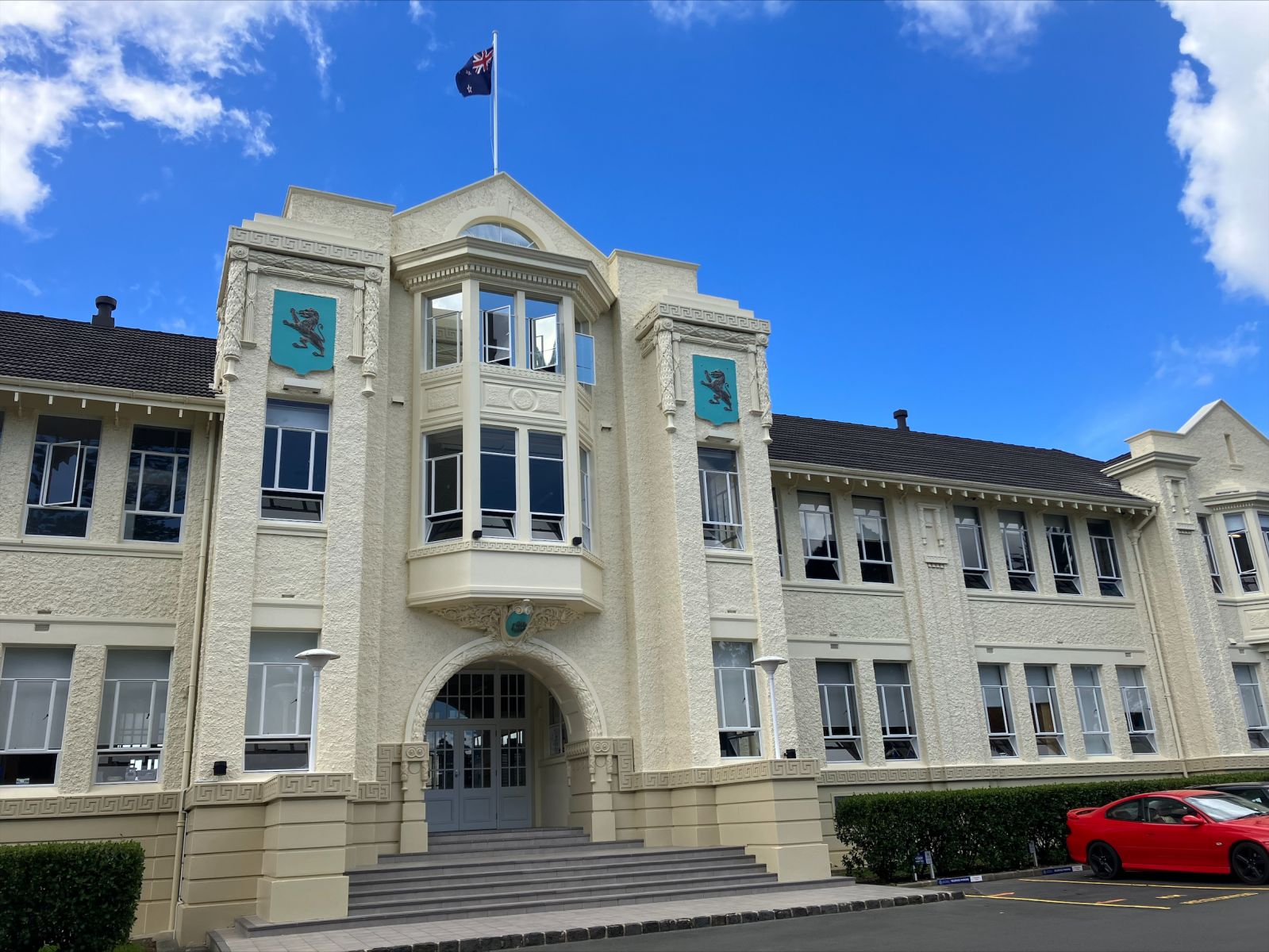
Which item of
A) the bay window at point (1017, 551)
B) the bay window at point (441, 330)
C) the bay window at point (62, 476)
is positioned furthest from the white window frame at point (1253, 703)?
the bay window at point (62, 476)

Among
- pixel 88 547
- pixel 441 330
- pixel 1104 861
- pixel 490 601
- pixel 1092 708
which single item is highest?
pixel 441 330

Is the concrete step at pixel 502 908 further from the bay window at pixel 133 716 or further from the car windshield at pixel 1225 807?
the car windshield at pixel 1225 807

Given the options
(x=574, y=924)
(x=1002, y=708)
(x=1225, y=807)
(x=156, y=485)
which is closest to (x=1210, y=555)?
(x=1002, y=708)

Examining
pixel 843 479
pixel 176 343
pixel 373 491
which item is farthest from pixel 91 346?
pixel 843 479

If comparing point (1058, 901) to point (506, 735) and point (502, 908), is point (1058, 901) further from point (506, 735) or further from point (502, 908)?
point (506, 735)

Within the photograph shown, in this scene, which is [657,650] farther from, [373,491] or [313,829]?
[313,829]

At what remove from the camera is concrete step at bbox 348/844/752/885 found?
48.3 ft

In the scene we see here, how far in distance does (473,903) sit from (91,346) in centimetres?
1242

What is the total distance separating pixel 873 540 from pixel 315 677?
1313 centimetres

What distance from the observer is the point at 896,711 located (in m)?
21.9

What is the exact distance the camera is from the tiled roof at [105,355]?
56.4 ft

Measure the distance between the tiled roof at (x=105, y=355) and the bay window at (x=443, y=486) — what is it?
3.96 metres

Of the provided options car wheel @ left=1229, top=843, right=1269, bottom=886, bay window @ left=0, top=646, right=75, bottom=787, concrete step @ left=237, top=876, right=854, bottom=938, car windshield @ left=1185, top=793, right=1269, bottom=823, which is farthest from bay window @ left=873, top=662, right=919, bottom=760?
bay window @ left=0, top=646, right=75, bottom=787

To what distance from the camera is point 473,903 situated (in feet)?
46.1
